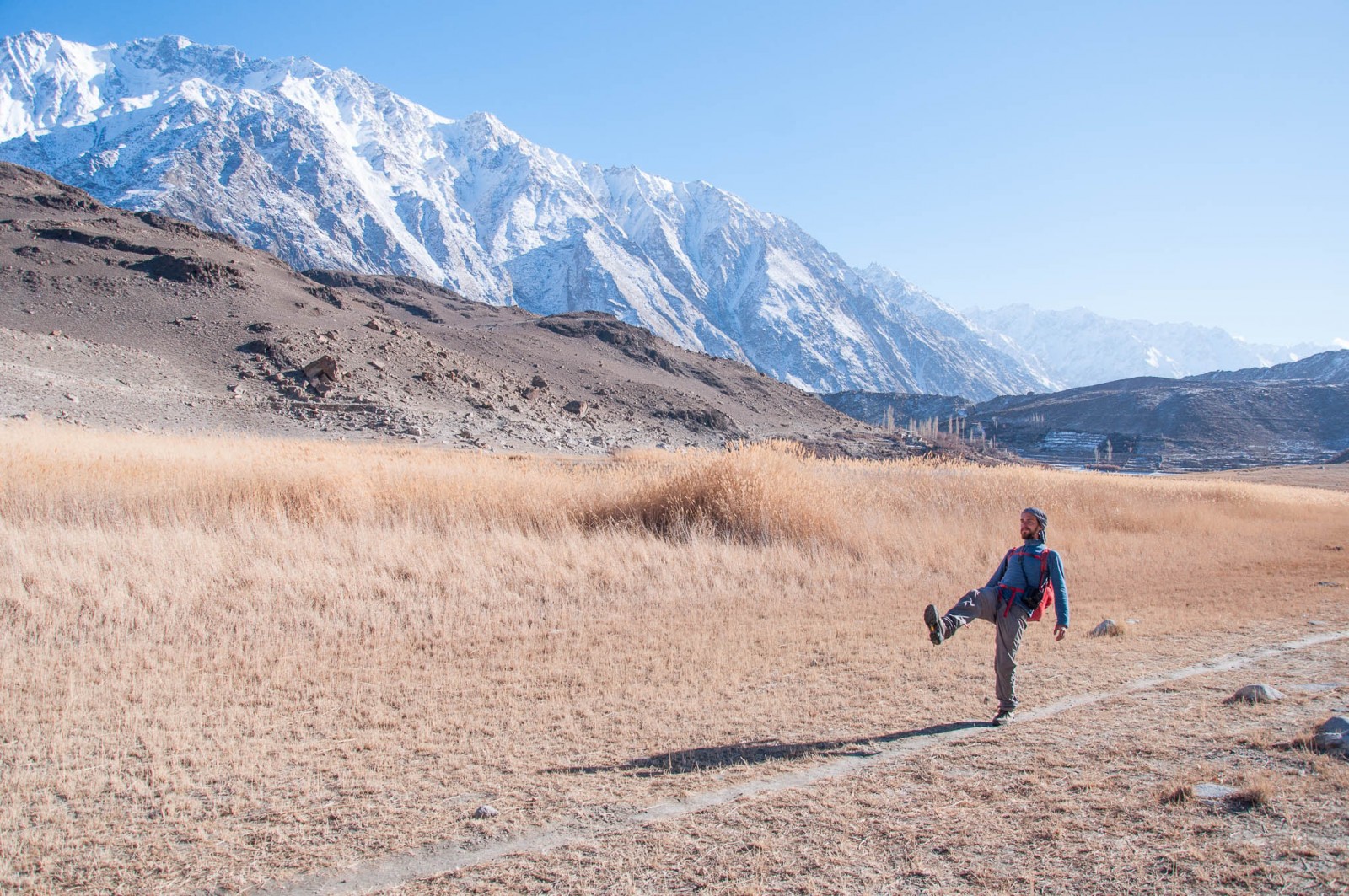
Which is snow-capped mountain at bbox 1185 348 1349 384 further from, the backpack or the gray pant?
the gray pant

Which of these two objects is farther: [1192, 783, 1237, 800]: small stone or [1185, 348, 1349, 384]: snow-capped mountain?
[1185, 348, 1349, 384]: snow-capped mountain

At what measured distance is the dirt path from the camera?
3.35m

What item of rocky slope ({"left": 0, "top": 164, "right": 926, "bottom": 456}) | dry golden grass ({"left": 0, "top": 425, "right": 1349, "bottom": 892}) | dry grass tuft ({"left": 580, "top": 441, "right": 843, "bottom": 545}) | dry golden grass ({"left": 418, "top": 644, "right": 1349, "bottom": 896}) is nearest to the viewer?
dry golden grass ({"left": 418, "top": 644, "right": 1349, "bottom": 896})

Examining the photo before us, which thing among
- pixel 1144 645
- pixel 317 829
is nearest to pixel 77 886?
pixel 317 829

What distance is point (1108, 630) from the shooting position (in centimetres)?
789

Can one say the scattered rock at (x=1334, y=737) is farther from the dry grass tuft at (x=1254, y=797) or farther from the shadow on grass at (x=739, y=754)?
the shadow on grass at (x=739, y=754)

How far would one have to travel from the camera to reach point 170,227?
55.0 m

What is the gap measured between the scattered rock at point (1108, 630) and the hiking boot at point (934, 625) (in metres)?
3.62

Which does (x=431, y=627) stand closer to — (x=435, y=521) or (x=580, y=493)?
(x=435, y=521)

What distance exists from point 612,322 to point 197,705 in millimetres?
76350

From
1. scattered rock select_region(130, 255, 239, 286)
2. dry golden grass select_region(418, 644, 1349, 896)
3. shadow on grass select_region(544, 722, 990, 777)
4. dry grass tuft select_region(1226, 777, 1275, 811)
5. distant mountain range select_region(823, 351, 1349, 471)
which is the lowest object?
shadow on grass select_region(544, 722, 990, 777)

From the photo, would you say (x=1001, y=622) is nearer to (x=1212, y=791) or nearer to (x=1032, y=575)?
(x=1032, y=575)

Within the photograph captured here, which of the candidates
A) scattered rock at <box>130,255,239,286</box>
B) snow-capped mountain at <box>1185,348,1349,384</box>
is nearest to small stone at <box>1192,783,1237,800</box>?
scattered rock at <box>130,255,239,286</box>

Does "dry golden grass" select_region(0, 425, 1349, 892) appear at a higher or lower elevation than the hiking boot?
lower
